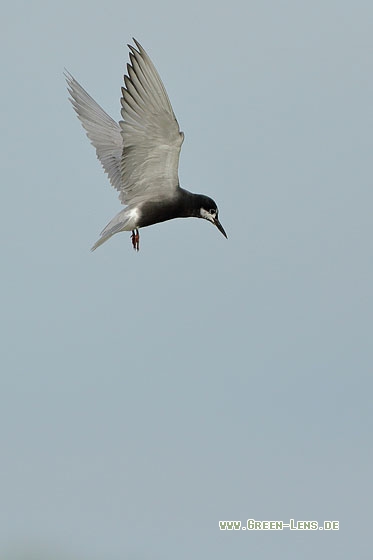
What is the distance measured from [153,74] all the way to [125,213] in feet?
8.17

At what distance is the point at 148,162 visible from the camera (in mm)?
19547

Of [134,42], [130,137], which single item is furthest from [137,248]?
[134,42]

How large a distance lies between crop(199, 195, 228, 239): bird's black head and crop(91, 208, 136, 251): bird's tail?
4.74 feet

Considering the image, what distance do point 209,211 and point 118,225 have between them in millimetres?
2035

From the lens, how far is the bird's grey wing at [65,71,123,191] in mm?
22942

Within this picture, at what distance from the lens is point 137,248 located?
786 inches

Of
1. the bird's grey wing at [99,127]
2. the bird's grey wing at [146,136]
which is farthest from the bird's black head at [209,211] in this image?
the bird's grey wing at [99,127]

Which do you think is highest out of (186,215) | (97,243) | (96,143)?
(96,143)

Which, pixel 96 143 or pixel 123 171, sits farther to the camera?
pixel 96 143

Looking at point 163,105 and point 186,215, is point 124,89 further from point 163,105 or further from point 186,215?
point 186,215

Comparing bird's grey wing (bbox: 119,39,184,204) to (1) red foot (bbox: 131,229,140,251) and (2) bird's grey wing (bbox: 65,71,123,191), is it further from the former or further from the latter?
(2) bird's grey wing (bbox: 65,71,123,191)

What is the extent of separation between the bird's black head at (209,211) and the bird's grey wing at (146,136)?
2.64 feet

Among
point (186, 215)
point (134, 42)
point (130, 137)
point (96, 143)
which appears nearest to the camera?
point (134, 42)

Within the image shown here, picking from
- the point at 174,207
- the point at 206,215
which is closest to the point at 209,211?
the point at 206,215
